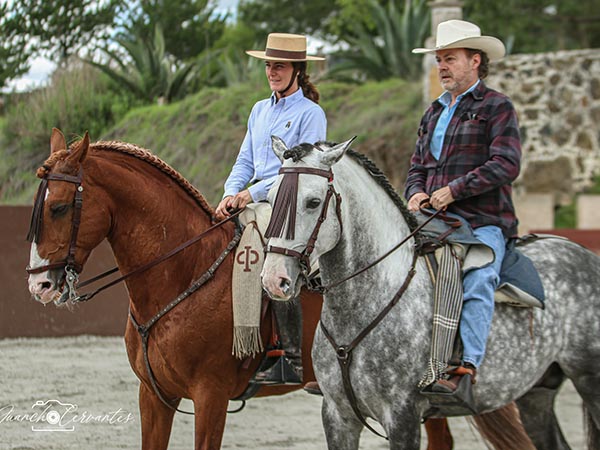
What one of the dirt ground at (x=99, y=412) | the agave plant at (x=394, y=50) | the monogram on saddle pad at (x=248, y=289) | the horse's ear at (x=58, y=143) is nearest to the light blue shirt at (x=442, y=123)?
the monogram on saddle pad at (x=248, y=289)

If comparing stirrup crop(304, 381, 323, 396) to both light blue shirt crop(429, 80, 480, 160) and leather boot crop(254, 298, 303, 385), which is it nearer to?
leather boot crop(254, 298, 303, 385)

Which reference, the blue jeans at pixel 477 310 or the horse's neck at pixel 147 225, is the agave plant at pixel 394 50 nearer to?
the horse's neck at pixel 147 225

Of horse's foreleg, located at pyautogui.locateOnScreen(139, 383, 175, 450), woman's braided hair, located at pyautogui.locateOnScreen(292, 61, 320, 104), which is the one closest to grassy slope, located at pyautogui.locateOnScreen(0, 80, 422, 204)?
woman's braided hair, located at pyautogui.locateOnScreen(292, 61, 320, 104)

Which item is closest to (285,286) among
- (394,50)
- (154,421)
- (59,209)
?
(59,209)

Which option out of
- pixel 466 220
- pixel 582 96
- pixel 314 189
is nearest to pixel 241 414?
pixel 466 220

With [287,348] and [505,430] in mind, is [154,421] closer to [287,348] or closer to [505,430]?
[287,348]

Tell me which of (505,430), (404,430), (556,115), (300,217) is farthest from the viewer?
(556,115)

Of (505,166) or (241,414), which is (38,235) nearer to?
(505,166)

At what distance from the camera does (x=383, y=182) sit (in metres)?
4.16

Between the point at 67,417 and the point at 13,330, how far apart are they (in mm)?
2583

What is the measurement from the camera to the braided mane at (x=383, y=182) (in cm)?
413

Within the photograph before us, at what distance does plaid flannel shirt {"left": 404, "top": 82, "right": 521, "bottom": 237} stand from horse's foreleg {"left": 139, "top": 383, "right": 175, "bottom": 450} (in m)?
1.70

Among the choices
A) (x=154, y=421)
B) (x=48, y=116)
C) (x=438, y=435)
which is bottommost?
(x=438, y=435)

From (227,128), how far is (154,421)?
8.98m
